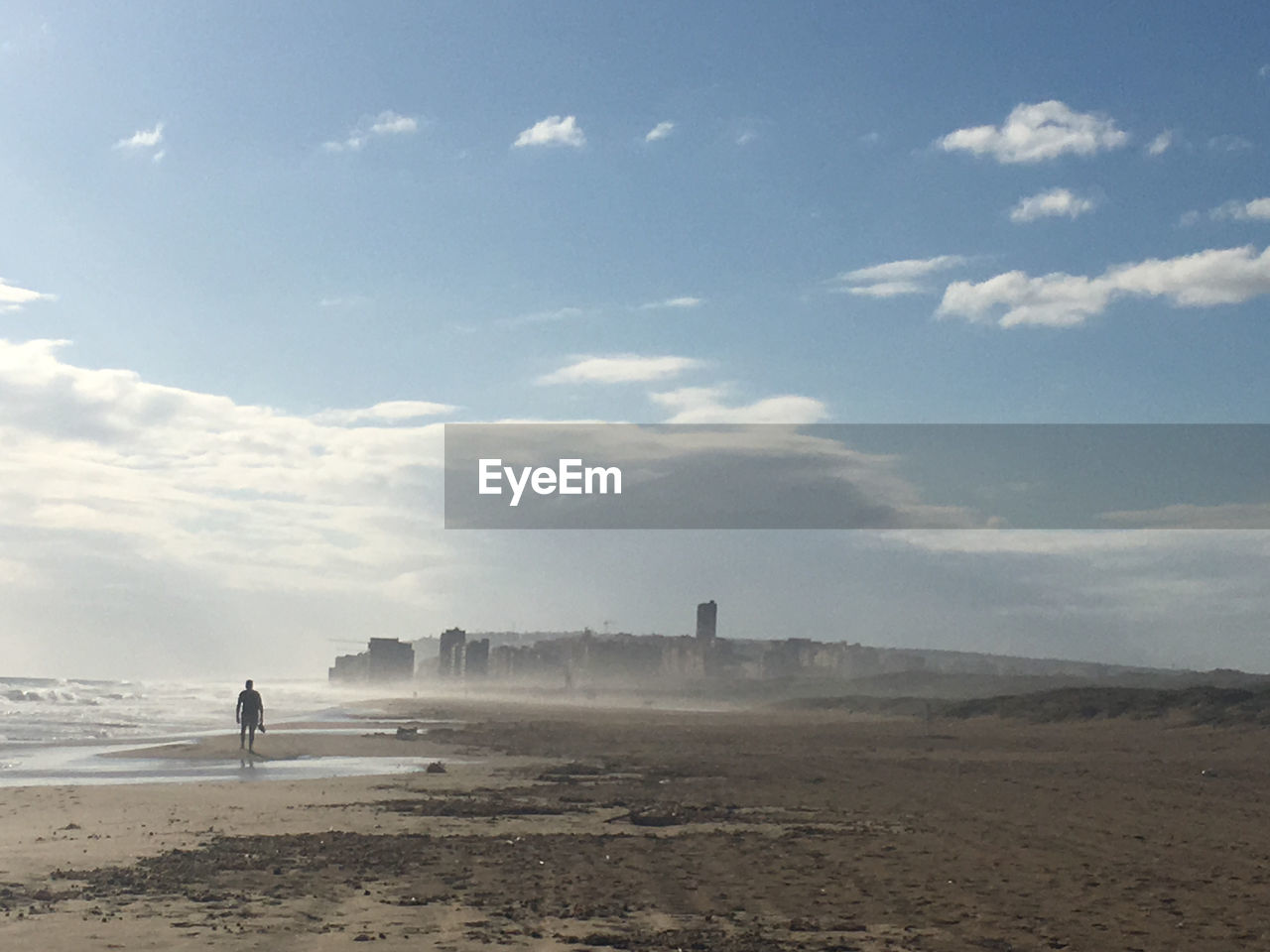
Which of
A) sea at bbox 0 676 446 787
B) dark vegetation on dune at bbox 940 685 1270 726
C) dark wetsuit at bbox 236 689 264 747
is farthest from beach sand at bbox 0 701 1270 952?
dark vegetation on dune at bbox 940 685 1270 726

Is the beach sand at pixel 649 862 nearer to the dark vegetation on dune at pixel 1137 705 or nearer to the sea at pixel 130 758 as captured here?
the sea at pixel 130 758

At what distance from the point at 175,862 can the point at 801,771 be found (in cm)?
1633

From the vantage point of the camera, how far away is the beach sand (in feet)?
34.2

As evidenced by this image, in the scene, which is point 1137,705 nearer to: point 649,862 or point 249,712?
point 249,712

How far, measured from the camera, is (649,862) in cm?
1404

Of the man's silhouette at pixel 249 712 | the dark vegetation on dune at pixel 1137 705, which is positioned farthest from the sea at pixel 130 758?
the dark vegetation on dune at pixel 1137 705

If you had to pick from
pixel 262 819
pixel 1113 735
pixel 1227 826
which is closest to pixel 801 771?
pixel 1227 826

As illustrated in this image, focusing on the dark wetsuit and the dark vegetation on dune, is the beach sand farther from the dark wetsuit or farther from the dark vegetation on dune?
the dark vegetation on dune

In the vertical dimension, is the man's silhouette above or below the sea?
above

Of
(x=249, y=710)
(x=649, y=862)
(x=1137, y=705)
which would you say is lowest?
(x=1137, y=705)

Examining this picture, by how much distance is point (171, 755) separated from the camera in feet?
106

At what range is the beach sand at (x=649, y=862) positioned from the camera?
1042 centimetres

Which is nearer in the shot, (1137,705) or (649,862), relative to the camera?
(649,862)

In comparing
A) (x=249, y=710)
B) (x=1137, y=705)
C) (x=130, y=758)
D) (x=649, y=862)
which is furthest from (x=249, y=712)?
(x=1137, y=705)
